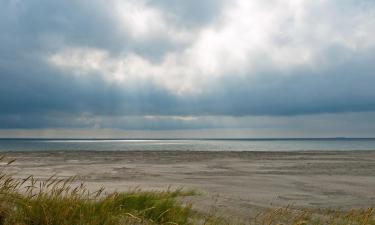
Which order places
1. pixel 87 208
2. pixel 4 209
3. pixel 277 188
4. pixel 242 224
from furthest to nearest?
1. pixel 277 188
2. pixel 242 224
3. pixel 87 208
4. pixel 4 209

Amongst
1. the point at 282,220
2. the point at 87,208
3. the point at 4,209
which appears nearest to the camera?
the point at 4,209

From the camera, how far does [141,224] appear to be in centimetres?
668

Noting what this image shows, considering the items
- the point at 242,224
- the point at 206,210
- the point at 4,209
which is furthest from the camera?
the point at 206,210

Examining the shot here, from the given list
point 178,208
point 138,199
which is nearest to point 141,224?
point 178,208

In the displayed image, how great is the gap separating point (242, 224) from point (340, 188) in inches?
493

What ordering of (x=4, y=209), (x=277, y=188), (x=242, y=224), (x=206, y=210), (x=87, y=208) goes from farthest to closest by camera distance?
(x=277, y=188)
(x=206, y=210)
(x=242, y=224)
(x=87, y=208)
(x=4, y=209)

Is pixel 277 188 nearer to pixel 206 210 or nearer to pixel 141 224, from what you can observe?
pixel 206 210

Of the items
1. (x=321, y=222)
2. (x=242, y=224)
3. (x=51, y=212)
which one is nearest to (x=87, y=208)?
(x=51, y=212)

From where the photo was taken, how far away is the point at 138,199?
869 cm

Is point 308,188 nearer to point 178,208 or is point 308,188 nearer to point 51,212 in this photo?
point 178,208

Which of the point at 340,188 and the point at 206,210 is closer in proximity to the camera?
the point at 206,210

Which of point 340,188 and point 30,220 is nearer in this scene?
point 30,220

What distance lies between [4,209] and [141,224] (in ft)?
6.90

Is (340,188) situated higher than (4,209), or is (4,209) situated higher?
(4,209)
